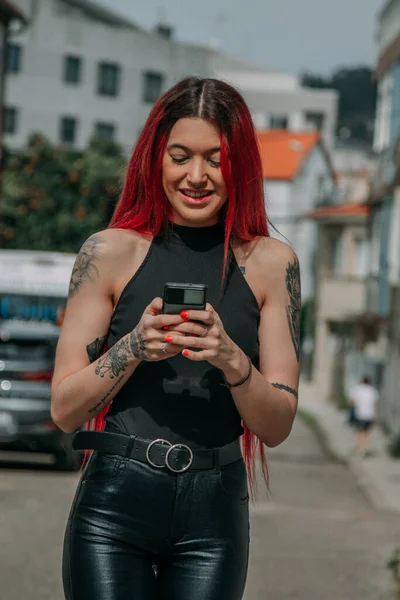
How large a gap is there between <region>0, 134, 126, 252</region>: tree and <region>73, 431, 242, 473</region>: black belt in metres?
42.3

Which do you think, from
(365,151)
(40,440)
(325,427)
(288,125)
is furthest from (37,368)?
(365,151)

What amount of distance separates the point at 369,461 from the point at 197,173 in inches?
819

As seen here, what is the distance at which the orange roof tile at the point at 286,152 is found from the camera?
67562 mm

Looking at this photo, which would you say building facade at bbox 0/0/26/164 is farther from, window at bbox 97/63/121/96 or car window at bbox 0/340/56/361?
window at bbox 97/63/121/96

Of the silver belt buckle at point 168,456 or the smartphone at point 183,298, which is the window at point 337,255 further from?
the smartphone at point 183,298

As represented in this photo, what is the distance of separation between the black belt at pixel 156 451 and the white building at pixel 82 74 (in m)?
56.3

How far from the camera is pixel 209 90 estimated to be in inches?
129

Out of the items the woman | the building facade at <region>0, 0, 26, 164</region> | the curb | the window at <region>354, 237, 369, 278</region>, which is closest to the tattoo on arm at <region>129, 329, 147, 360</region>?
the woman

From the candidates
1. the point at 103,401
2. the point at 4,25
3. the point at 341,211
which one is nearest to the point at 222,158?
the point at 103,401

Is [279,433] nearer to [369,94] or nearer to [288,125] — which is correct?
[288,125]

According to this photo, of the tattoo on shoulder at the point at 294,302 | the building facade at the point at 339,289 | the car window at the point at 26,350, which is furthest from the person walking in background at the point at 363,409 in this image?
the tattoo on shoulder at the point at 294,302

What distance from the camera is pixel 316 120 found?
8219 centimetres

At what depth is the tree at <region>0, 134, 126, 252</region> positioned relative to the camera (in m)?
45.7

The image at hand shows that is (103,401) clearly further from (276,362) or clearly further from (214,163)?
(214,163)
